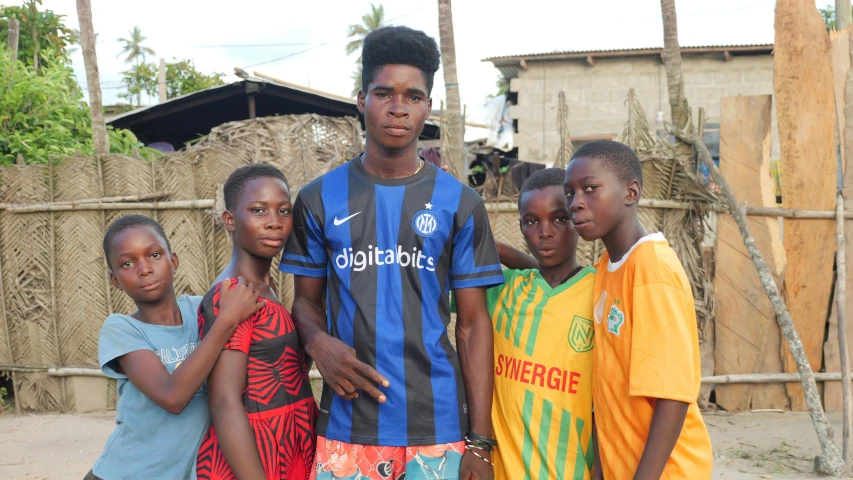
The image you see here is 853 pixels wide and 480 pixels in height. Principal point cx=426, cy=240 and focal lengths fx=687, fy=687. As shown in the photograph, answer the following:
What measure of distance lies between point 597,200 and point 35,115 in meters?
7.20

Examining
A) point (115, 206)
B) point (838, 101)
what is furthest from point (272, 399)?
point (838, 101)

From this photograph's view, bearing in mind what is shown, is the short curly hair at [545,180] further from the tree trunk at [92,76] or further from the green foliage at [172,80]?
the green foliage at [172,80]

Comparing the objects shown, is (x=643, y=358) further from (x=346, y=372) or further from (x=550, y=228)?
(x=346, y=372)

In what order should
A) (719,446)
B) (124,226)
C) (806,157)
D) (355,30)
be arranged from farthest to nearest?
(355,30)
(806,157)
(719,446)
(124,226)

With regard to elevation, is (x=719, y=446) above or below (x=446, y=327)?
below

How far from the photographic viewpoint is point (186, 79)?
20422 millimetres

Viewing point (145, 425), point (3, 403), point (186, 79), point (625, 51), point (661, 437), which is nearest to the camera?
point (661, 437)

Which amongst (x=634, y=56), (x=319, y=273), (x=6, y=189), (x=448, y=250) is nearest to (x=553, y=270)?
(x=448, y=250)

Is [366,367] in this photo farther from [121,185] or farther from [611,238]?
[121,185]

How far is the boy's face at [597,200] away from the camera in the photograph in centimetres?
212

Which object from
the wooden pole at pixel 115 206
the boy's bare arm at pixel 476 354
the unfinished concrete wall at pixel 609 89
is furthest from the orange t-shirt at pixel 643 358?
the unfinished concrete wall at pixel 609 89

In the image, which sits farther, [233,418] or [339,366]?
[233,418]

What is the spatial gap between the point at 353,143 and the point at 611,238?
415 cm

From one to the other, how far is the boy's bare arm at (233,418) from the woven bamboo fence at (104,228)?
11.4 ft
